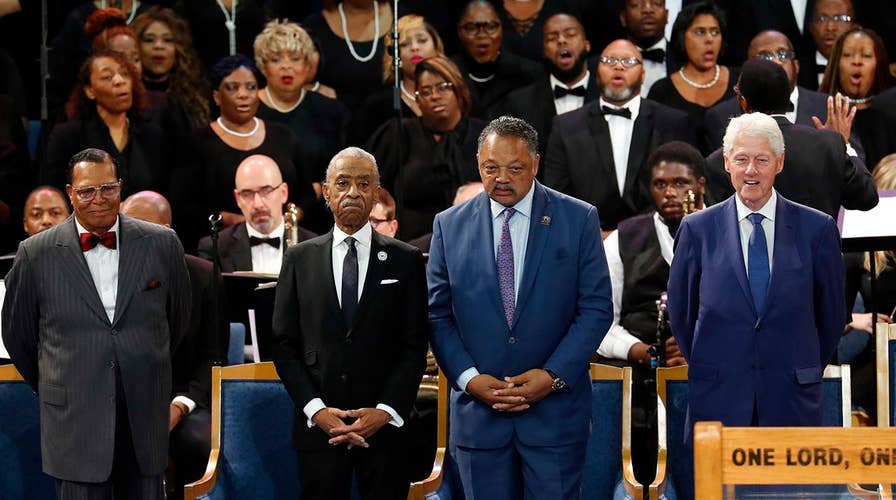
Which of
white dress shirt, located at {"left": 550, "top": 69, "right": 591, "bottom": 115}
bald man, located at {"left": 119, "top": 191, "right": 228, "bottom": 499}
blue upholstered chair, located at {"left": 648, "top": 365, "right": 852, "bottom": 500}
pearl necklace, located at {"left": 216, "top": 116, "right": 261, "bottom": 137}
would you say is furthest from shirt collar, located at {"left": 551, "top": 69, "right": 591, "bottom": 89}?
blue upholstered chair, located at {"left": 648, "top": 365, "right": 852, "bottom": 500}

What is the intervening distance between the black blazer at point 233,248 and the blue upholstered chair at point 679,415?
7.59 ft

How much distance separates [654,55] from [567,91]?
65cm

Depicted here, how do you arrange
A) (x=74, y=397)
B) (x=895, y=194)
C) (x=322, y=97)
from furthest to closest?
(x=322, y=97) → (x=895, y=194) → (x=74, y=397)

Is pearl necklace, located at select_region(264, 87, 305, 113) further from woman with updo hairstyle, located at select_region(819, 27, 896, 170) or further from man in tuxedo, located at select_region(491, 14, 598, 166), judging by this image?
woman with updo hairstyle, located at select_region(819, 27, 896, 170)

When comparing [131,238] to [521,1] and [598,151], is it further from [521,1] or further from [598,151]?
[521,1]

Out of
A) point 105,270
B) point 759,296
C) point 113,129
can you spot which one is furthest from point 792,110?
point 105,270

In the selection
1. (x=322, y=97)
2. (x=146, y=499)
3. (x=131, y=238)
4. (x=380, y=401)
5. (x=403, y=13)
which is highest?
(x=403, y=13)

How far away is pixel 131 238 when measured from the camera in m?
4.61

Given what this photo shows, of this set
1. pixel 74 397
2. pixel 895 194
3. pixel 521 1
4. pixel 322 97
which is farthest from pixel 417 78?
pixel 74 397

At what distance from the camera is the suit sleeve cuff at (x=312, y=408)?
4.48 meters

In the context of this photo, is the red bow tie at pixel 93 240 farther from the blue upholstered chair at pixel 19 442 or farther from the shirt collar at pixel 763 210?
the shirt collar at pixel 763 210

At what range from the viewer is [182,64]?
8.02 m

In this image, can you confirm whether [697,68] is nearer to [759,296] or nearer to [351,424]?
[759,296]

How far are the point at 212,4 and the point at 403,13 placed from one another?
1.15 m
